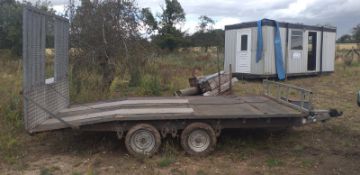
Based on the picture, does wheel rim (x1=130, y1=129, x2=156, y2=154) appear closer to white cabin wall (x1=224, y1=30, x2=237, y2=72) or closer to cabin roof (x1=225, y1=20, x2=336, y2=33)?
cabin roof (x1=225, y1=20, x2=336, y2=33)

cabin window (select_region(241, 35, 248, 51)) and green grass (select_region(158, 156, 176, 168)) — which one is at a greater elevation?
cabin window (select_region(241, 35, 248, 51))

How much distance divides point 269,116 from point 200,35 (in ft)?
120

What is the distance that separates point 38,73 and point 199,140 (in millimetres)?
2820

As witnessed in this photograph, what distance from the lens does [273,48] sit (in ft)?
57.5

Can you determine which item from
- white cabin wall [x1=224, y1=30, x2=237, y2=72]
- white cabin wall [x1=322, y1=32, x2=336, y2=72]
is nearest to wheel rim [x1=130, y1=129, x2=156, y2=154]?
white cabin wall [x1=224, y1=30, x2=237, y2=72]

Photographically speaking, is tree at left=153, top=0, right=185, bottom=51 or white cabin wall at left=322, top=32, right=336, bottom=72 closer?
white cabin wall at left=322, top=32, right=336, bottom=72

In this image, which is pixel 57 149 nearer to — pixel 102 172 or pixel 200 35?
pixel 102 172

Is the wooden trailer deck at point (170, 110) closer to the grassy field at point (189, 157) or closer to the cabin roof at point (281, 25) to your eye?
the grassy field at point (189, 157)

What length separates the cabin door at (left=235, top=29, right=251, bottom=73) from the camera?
17594 mm

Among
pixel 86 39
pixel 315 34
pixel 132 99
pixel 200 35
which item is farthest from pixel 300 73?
pixel 200 35

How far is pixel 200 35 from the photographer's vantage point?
42844mm

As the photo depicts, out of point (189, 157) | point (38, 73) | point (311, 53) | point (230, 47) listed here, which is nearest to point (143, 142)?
point (189, 157)

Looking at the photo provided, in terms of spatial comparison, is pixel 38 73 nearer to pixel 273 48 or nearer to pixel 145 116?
pixel 145 116

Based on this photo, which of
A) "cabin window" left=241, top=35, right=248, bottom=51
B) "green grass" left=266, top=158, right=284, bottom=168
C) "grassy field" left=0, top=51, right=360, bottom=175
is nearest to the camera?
"grassy field" left=0, top=51, right=360, bottom=175
